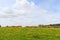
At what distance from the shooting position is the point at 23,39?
20.6m

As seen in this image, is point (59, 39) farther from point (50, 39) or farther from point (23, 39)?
point (23, 39)

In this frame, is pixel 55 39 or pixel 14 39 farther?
pixel 55 39

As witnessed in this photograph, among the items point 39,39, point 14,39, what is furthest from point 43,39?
point 14,39

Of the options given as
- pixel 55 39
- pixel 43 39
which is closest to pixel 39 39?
pixel 43 39

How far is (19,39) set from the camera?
20.3m

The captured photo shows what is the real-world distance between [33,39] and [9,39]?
3051 millimetres

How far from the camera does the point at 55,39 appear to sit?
2133 cm

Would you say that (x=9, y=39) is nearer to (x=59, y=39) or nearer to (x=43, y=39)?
(x=43, y=39)

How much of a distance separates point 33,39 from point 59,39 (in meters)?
3.63

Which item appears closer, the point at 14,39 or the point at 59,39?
the point at 14,39

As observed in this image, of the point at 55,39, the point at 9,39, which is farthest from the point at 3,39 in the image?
the point at 55,39

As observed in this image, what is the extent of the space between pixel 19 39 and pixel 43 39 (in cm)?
322

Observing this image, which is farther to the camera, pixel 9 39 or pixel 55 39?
pixel 55 39

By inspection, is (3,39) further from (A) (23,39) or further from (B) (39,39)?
(B) (39,39)
